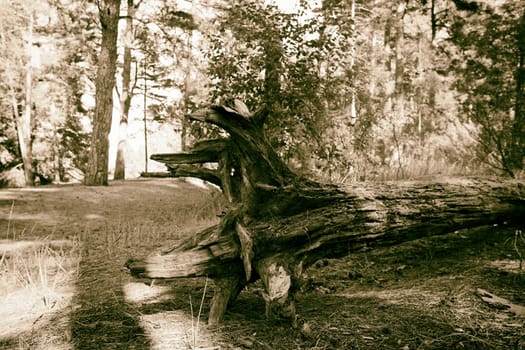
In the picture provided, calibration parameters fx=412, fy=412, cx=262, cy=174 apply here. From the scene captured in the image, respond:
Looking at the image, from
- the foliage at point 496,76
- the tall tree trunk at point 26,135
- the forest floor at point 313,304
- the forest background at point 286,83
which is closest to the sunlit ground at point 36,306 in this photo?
the forest floor at point 313,304

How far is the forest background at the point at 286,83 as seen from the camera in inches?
273

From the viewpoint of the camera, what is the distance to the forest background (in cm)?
693

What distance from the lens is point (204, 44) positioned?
1230 centimetres

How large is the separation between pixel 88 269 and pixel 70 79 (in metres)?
19.3

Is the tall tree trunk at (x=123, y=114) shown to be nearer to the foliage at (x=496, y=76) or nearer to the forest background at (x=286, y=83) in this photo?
the forest background at (x=286, y=83)

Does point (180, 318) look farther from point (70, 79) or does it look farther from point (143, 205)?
point (70, 79)

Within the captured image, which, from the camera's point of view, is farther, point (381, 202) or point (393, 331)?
point (381, 202)

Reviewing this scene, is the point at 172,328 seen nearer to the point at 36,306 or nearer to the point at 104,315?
the point at 104,315

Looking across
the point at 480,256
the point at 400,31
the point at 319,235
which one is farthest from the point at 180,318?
the point at 400,31

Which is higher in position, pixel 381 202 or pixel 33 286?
pixel 381 202

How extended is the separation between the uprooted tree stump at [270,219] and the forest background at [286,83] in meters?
1.63

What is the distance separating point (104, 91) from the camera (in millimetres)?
10828

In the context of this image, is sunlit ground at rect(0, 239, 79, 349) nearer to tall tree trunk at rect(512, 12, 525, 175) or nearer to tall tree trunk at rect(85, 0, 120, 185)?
tall tree trunk at rect(512, 12, 525, 175)

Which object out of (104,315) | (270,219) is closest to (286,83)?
(270,219)
